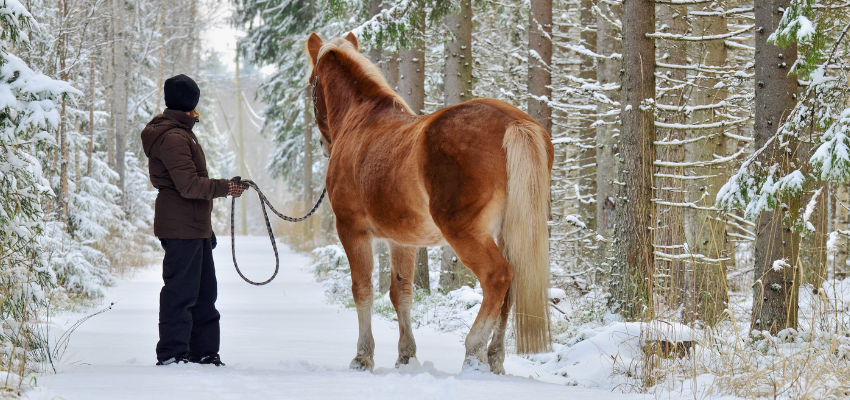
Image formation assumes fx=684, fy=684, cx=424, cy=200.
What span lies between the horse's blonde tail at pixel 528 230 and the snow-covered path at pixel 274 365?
36 cm

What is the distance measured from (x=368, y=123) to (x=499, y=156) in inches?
60.9

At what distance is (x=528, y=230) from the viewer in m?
4.13

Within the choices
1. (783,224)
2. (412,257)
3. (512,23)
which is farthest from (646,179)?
(512,23)

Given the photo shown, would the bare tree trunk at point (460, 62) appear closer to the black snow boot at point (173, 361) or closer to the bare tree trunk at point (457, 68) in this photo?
the bare tree trunk at point (457, 68)

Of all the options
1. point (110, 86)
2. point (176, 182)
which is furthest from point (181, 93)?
point (110, 86)

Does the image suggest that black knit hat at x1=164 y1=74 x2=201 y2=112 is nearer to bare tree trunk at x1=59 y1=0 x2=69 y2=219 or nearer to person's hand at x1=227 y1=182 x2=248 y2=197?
person's hand at x1=227 y1=182 x2=248 y2=197

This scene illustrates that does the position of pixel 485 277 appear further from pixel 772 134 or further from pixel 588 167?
pixel 588 167

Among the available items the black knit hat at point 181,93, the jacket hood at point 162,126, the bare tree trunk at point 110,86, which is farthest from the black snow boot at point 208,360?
the bare tree trunk at point 110,86

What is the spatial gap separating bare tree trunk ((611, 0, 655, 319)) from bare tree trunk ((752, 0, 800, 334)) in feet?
3.50

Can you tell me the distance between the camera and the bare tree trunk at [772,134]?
5.36 meters

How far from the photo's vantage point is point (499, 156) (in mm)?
4168

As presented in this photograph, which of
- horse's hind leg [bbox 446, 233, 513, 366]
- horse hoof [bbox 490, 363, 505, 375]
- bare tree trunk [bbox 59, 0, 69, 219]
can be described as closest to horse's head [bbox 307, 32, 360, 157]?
horse's hind leg [bbox 446, 233, 513, 366]

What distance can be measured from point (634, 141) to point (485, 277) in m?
3.01

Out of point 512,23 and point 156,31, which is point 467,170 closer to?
point 512,23
